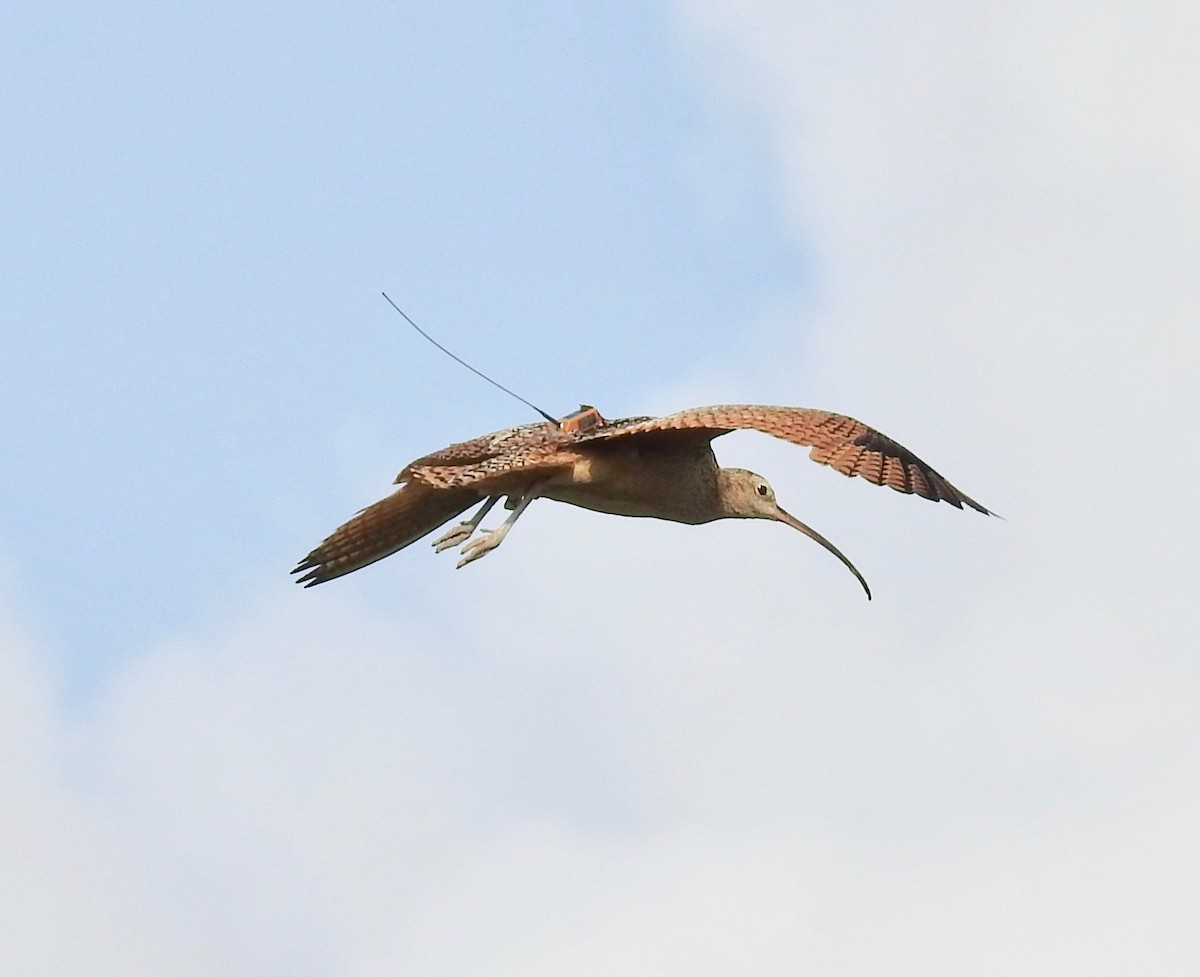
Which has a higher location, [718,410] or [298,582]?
[718,410]

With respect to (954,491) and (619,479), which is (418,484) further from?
(954,491)

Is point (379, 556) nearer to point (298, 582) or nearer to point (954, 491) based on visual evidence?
point (298, 582)

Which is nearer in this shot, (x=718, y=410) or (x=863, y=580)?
(x=718, y=410)

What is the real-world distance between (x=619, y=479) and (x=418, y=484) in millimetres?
1665

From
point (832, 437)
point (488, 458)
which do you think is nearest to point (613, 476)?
point (488, 458)

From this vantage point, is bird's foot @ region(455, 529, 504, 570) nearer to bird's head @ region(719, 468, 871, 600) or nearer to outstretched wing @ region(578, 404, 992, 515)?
outstretched wing @ region(578, 404, 992, 515)

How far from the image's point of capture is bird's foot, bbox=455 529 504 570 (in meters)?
21.7

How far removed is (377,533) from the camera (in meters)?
23.3

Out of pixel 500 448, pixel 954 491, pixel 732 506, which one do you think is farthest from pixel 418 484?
pixel 954 491

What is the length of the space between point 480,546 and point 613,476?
53.4 inches

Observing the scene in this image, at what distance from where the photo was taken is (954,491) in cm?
2161

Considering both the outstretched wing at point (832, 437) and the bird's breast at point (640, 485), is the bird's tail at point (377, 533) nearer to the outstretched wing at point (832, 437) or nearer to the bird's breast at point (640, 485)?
the bird's breast at point (640, 485)

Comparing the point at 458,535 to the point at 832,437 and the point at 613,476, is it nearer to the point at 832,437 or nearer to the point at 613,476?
the point at 613,476

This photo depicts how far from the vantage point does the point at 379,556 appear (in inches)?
921
